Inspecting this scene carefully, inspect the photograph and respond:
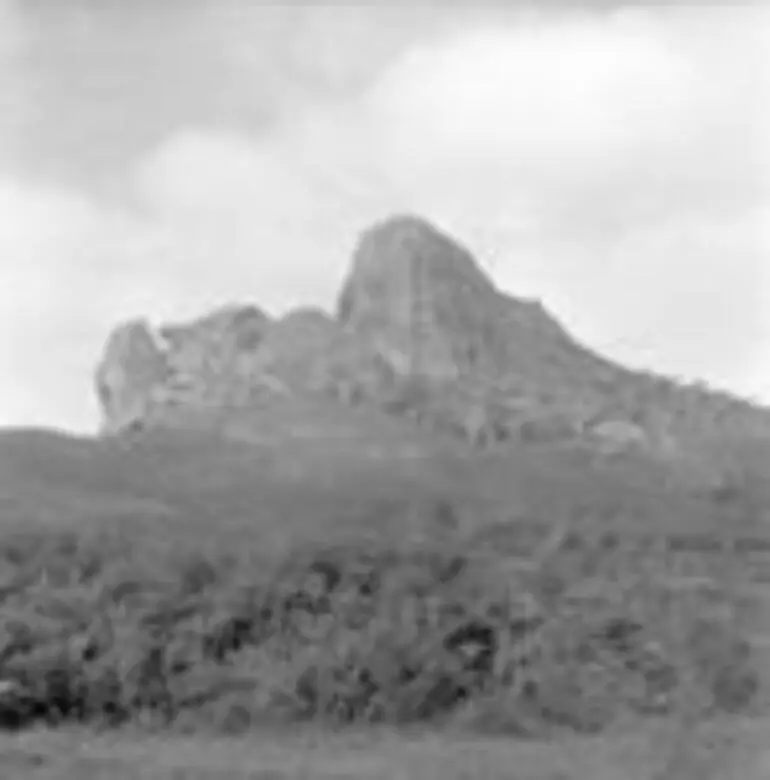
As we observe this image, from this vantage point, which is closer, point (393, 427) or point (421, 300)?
point (393, 427)

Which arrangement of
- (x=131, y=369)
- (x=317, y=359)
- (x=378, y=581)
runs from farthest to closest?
(x=131, y=369) → (x=317, y=359) → (x=378, y=581)

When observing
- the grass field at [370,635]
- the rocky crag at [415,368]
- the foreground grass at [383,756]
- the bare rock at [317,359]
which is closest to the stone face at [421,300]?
the rocky crag at [415,368]

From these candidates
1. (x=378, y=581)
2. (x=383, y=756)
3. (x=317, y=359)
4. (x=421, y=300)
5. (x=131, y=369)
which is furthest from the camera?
(x=421, y=300)

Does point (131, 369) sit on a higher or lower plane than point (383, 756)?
higher

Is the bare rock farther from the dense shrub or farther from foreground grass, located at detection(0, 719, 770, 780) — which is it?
foreground grass, located at detection(0, 719, 770, 780)

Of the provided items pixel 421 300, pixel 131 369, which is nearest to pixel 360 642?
pixel 131 369

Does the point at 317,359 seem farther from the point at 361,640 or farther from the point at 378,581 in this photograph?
the point at 361,640
